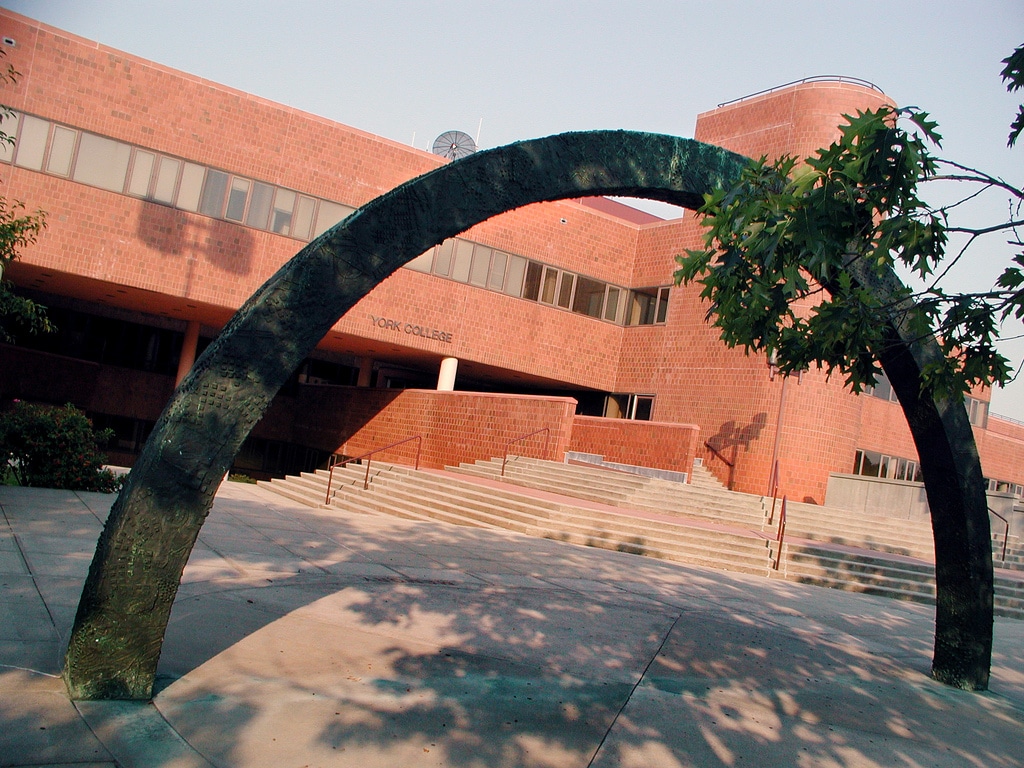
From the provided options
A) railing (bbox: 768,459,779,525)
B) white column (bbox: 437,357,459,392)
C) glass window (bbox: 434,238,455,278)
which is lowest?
railing (bbox: 768,459,779,525)

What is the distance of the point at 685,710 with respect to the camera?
5.38 meters

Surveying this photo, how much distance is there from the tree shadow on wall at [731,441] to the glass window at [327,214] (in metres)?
12.0

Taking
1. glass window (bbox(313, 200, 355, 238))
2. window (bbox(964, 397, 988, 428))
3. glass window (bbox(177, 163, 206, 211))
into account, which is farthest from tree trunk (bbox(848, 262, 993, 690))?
window (bbox(964, 397, 988, 428))

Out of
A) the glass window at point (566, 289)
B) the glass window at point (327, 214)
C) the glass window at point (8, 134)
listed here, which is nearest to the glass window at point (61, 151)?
the glass window at point (8, 134)

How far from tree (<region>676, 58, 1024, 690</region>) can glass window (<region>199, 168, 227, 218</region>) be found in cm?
1791

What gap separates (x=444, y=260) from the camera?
2427cm

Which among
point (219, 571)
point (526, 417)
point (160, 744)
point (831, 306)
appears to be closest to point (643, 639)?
point (831, 306)

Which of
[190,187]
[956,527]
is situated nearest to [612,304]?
[190,187]

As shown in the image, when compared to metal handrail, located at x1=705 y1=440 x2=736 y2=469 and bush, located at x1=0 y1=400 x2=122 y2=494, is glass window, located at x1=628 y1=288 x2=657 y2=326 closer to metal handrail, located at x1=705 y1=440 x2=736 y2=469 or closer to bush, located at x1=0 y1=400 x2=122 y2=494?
metal handrail, located at x1=705 y1=440 x2=736 y2=469

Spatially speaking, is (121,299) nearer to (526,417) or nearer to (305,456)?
(305,456)

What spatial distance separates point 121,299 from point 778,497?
751 inches

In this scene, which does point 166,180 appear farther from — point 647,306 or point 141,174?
point 647,306

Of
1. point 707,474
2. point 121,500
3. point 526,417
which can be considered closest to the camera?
point 121,500

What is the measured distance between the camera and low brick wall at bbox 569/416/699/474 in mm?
20422
